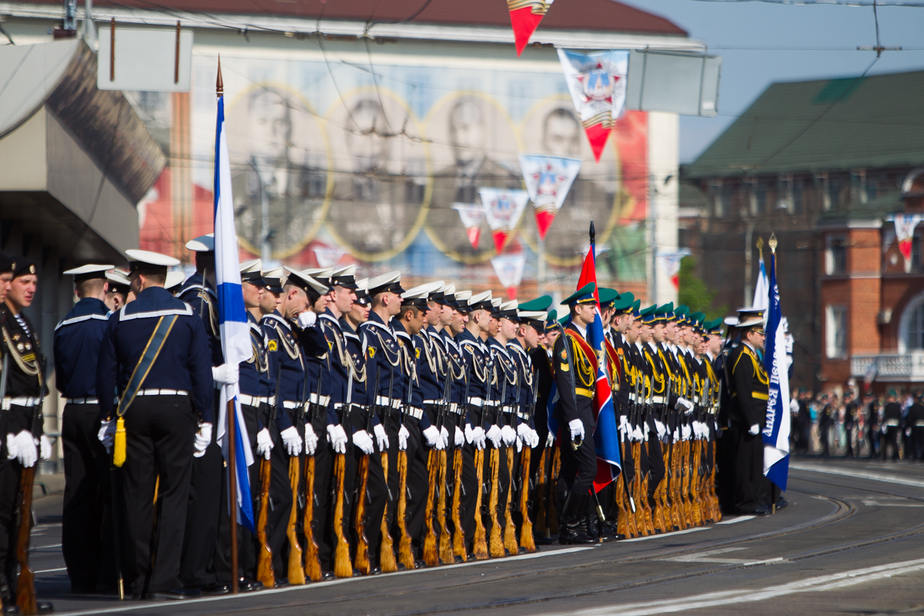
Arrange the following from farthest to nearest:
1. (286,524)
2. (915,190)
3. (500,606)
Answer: (915,190) → (286,524) → (500,606)

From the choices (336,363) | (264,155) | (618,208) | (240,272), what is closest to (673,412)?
(336,363)

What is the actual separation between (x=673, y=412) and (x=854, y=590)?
18.3ft

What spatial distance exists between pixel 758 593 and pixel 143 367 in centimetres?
374

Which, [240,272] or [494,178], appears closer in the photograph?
[240,272]

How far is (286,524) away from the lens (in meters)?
8.16

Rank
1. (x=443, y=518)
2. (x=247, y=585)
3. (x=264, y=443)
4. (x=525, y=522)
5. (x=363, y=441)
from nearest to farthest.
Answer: (x=247, y=585), (x=264, y=443), (x=363, y=441), (x=443, y=518), (x=525, y=522)

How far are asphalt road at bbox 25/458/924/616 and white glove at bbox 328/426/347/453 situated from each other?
87cm

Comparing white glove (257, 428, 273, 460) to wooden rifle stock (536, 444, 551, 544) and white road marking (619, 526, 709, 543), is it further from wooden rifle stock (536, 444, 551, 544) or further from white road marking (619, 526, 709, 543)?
white road marking (619, 526, 709, 543)

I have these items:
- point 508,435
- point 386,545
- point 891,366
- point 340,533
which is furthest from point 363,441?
point 891,366

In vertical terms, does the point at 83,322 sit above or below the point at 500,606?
above

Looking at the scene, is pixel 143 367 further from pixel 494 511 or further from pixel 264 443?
pixel 494 511

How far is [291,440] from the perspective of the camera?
821cm

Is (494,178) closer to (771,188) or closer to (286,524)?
(771,188)

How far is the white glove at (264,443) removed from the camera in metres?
8.04
